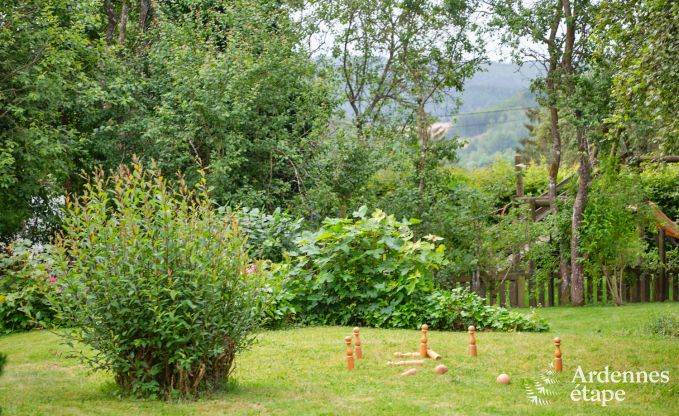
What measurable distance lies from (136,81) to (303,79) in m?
3.56

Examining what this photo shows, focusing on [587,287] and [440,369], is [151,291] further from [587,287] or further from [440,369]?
[587,287]

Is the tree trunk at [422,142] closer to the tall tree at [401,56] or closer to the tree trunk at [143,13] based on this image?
the tall tree at [401,56]

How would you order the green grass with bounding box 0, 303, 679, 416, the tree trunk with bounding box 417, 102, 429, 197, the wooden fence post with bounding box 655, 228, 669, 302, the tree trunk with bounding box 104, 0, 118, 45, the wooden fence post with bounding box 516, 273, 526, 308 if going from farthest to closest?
the tree trunk with bounding box 104, 0, 118, 45 → the wooden fence post with bounding box 655, 228, 669, 302 → the wooden fence post with bounding box 516, 273, 526, 308 → the tree trunk with bounding box 417, 102, 429, 197 → the green grass with bounding box 0, 303, 679, 416

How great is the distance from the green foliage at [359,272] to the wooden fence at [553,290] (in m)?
5.12

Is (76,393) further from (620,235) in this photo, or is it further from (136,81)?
(620,235)

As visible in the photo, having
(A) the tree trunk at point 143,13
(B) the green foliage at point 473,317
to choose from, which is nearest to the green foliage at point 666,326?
(B) the green foliage at point 473,317

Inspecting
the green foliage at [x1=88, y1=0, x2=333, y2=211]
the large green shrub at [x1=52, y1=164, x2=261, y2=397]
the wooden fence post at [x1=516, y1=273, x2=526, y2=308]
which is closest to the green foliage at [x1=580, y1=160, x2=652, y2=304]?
the wooden fence post at [x1=516, y1=273, x2=526, y2=308]

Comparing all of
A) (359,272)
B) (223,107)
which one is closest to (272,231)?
(359,272)

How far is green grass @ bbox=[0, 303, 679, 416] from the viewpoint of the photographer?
6125 millimetres

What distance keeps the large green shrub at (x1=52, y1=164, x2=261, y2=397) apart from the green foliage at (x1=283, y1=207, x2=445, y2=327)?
4663 mm

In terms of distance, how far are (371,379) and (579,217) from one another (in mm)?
→ 9987

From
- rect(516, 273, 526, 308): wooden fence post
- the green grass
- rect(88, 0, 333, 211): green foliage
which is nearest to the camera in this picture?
the green grass

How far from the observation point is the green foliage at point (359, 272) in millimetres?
11031

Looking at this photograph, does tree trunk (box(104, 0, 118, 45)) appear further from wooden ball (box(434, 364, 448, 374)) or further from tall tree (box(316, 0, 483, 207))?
wooden ball (box(434, 364, 448, 374))
